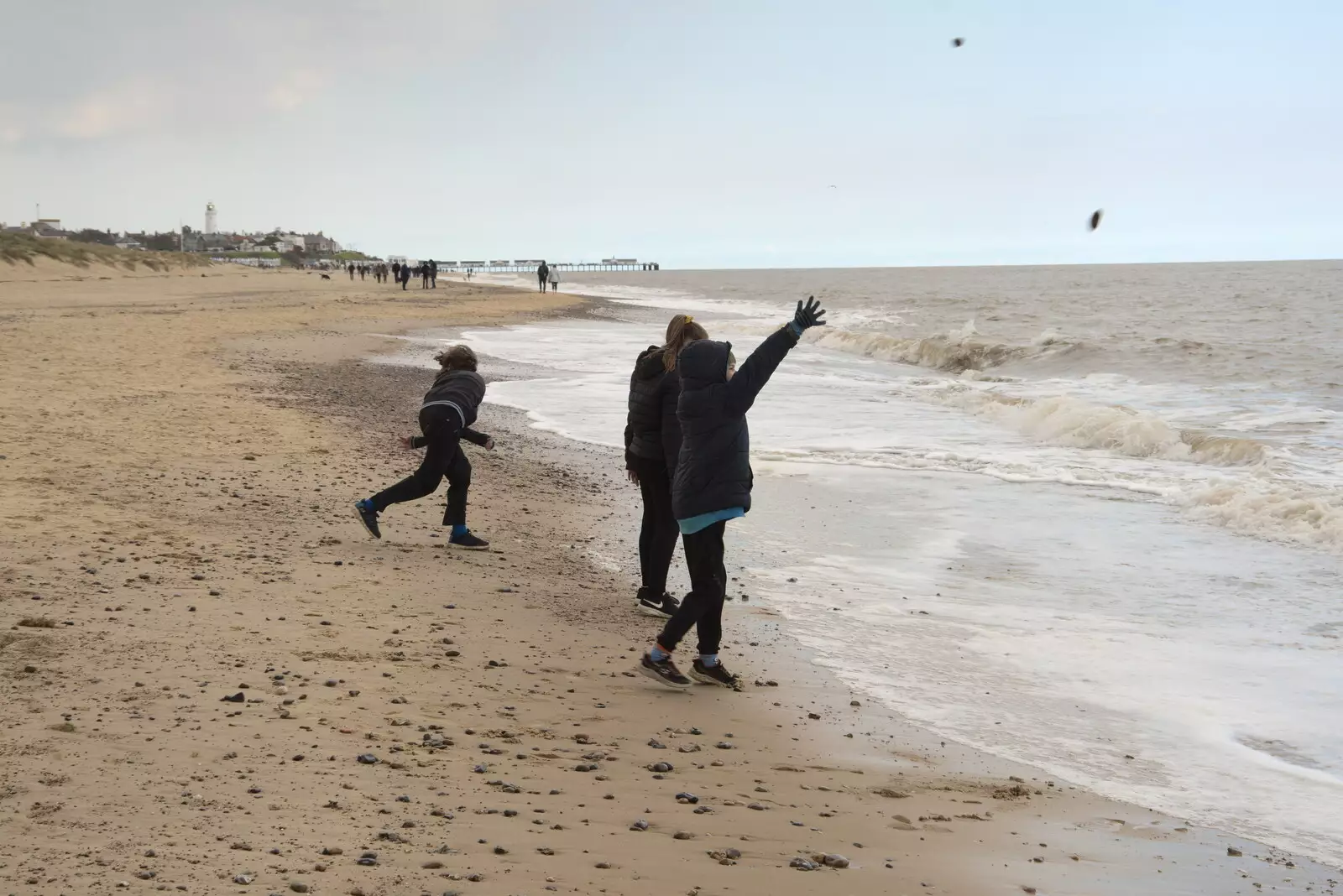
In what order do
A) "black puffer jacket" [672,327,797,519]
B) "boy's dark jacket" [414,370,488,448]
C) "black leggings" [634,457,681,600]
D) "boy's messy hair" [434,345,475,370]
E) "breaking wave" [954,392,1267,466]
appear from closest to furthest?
"black puffer jacket" [672,327,797,519] < "black leggings" [634,457,681,600] < "boy's dark jacket" [414,370,488,448] < "boy's messy hair" [434,345,475,370] < "breaking wave" [954,392,1267,466]

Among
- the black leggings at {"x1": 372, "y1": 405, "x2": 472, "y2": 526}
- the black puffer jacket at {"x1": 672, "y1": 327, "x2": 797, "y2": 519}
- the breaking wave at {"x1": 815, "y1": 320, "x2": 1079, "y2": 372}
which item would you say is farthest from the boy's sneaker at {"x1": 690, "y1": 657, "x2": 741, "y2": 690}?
the breaking wave at {"x1": 815, "y1": 320, "x2": 1079, "y2": 372}

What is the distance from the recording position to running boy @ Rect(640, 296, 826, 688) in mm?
5363

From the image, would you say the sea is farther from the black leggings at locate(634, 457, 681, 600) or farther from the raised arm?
the raised arm

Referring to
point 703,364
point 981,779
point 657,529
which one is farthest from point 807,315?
point 657,529

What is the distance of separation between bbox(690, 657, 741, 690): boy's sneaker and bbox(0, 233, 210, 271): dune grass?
50.1 meters

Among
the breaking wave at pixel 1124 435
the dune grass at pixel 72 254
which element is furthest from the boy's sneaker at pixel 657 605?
the dune grass at pixel 72 254

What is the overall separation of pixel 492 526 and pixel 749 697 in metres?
3.62

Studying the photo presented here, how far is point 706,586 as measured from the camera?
556 cm

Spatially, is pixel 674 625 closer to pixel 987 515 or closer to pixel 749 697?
pixel 749 697

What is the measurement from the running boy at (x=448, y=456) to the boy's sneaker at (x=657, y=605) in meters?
1.47

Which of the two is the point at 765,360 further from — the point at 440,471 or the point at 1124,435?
the point at 1124,435

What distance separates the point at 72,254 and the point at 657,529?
56726 mm

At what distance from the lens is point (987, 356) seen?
96.5ft

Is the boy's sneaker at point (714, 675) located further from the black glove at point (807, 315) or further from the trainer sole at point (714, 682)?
the black glove at point (807, 315)
